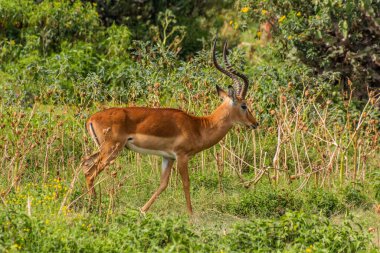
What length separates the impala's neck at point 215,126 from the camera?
9.20 meters

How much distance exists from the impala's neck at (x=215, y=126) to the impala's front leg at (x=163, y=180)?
0.37 meters

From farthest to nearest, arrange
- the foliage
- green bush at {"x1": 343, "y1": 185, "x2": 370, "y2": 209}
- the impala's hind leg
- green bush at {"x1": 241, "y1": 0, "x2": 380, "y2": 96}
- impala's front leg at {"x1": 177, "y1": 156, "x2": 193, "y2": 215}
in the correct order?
green bush at {"x1": 241, "y1": 0, "x2": 380, "y2": 96}, green bush at {"x1": 343, "y1": 185, "x2": 370, "y2": 209}, impala's front leg at {"x1": 177, "y1": 156, "x2": 193, "y2": 215}, the impala's hind leg, the foliage

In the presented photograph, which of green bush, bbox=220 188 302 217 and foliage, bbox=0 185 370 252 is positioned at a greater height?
foliage, bbox=0 185 370 252

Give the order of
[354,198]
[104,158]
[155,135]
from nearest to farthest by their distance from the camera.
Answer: [104,158]
[155,135]
[354,198]

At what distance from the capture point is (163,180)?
8953 millimetres

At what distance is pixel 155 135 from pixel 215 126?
0.72 meters

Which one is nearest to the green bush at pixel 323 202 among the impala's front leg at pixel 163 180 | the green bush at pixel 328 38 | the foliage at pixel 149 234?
the impala's front leg at pixel 163 180

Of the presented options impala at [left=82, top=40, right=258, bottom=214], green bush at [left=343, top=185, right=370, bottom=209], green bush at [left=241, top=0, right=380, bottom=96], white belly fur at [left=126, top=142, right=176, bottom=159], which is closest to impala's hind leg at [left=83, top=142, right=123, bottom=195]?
impala at [left=82, top=40, right=258, bottom=214]

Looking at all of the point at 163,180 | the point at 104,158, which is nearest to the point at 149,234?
the point at 104,158

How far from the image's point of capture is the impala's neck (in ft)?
30.2

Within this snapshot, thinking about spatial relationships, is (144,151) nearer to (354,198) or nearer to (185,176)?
(185,176)

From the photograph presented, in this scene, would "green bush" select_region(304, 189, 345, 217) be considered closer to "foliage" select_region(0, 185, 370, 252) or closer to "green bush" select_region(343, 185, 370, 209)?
"green bush" select_region(343, 185, 370, 209)

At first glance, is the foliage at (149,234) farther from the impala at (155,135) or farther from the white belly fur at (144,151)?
the white belly fur at (144,151)

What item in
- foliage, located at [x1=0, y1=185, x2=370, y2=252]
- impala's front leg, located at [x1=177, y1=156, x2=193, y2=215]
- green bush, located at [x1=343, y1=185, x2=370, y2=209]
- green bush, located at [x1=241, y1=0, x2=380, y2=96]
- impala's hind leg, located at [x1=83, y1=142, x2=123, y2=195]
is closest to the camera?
foliage, located at [x1=0, y1=185, x2=370, y2=252]
